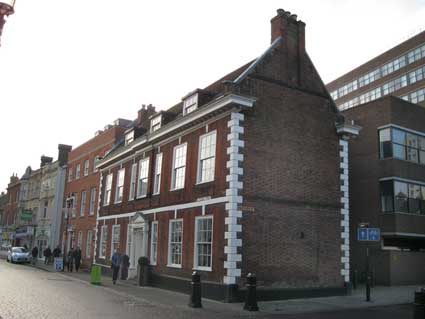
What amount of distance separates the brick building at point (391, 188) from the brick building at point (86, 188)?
59.4ft

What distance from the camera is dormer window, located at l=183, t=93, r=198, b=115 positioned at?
21525 mm

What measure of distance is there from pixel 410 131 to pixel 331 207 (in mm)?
11201

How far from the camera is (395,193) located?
27.2m

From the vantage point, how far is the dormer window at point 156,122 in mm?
25391

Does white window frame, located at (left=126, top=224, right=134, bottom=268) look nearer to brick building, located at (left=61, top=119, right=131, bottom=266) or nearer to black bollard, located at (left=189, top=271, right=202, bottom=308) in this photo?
brick building, located at (left=61, top=119, right=131, bottom=266)

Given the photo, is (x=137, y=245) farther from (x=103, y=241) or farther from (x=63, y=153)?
(x=63, y=153)

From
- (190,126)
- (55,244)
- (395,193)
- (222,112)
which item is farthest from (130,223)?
(55,244)

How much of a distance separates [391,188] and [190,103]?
13.4 metres

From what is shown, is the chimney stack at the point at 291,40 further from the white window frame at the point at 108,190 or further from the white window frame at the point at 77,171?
the white window frame at the point at 77,171

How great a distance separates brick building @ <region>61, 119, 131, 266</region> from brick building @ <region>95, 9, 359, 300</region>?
1303 centimetres

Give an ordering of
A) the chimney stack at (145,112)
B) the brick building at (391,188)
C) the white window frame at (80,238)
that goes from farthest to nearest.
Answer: the white window frame at (80,238)
the chimney stack at (145,112)
the brick building at (391,188)

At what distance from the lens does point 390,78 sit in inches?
2394

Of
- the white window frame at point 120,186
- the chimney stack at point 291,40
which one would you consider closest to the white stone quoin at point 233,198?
the chimney stack at point 291,40

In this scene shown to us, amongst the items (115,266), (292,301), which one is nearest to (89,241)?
(115,266)
